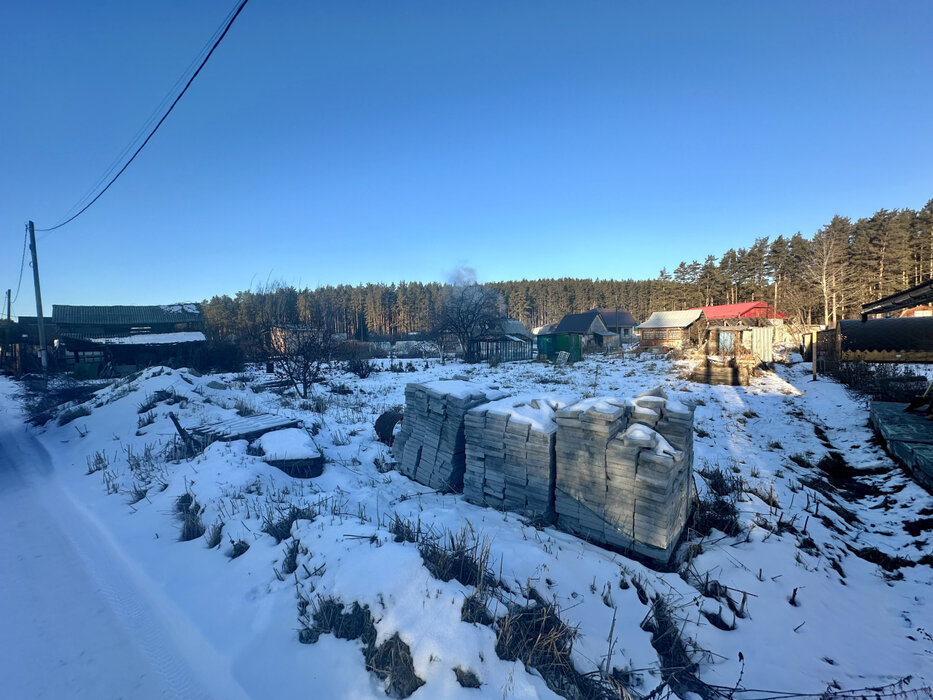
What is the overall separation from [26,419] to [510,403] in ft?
47.7

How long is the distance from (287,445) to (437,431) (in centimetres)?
263

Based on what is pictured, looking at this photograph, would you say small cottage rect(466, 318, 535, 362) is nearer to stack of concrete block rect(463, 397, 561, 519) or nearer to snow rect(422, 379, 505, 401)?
snow rect(422, 379, 505, 401)

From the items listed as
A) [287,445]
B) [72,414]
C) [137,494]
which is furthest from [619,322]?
[137,494]

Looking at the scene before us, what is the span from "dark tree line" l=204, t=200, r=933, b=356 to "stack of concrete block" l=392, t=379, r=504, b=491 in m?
9.57

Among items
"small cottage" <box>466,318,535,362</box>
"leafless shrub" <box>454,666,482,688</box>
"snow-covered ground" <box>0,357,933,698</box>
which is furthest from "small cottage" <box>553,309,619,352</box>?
"leafless shrub" <box>454,666,482,688</box>

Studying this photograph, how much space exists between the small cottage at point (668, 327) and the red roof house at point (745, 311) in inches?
116

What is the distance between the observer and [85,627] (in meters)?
2.99

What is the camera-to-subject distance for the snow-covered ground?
2537 mm

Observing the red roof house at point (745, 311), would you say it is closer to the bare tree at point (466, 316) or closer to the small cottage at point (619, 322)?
the small cottage at point (619, 322)

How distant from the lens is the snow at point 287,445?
19.8ft

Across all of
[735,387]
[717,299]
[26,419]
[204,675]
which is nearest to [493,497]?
[204,675]

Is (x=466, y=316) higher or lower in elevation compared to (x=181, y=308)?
lower

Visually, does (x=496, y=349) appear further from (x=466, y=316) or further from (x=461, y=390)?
(x=461, y=390)

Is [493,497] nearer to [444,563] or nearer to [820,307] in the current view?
[444,563]
